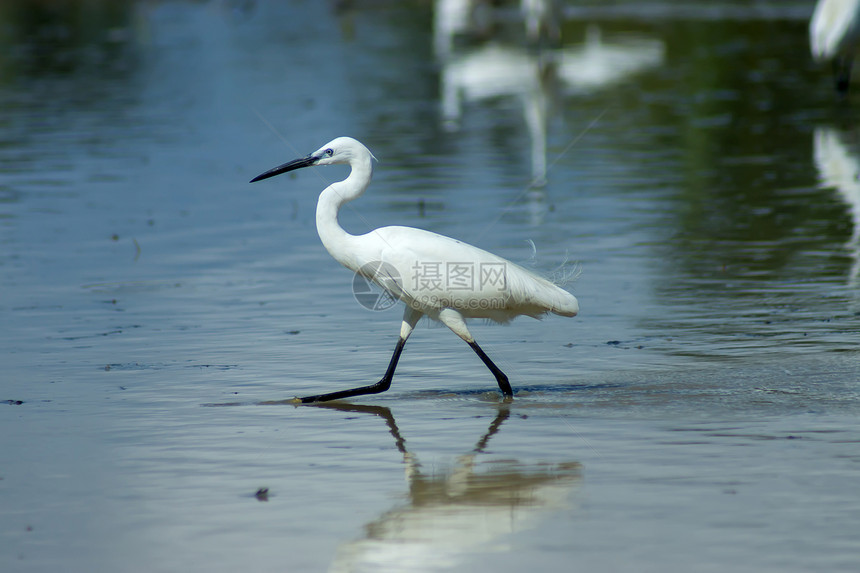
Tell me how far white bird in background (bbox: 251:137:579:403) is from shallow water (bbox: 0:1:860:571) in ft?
1.51

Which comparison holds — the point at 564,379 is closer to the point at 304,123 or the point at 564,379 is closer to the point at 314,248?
the point at 314,248

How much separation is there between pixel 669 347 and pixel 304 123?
11.8 meters

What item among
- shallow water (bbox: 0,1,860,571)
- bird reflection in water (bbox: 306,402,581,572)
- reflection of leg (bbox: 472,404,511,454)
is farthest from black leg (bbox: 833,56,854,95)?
bird reflection in water (bbox: 306,402,581,572)

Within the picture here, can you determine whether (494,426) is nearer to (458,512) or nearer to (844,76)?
(458,512)

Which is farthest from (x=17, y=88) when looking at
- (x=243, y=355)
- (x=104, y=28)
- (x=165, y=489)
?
(x=165, y=489)

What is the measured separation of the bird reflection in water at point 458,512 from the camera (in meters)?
5.14

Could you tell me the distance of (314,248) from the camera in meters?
11.9

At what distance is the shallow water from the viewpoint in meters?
5.41

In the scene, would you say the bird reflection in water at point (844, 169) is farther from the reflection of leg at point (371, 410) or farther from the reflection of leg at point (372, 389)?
the reflection of leg at point (371, 410)

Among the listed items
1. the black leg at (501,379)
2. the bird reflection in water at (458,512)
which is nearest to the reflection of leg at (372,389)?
the black leg at (501,379)

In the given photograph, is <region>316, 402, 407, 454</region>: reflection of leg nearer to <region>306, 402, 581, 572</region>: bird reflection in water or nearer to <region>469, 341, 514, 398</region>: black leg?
<region>306, 402, 581, 572</region>: bird reflection in water

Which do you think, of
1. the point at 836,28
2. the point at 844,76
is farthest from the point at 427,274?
the point at 844,76

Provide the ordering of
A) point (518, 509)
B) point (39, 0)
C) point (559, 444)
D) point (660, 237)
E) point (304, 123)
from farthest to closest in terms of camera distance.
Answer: point (39, 0), point (304, 123), point (660, 237), point (559, 444), point (518, 509)

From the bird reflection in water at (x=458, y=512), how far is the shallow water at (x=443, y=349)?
0.06 ft
